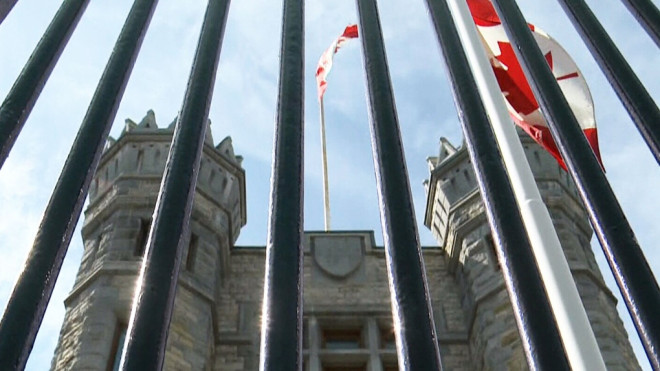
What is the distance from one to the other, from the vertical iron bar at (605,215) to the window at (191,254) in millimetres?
9440

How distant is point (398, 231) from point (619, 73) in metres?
1.57

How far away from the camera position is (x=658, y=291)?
115 inches

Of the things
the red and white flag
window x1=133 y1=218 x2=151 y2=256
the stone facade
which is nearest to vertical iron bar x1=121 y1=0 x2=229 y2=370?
the stone facade

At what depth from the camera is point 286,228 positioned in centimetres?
312

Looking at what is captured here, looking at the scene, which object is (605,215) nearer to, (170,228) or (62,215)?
(170,228)

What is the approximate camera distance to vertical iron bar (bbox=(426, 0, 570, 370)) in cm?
266

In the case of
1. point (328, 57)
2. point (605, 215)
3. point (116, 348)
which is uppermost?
point (328, 57)

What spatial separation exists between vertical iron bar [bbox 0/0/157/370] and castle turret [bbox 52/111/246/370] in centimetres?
712

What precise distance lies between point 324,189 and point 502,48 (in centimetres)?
948

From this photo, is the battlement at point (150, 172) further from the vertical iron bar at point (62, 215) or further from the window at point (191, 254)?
the vertical iron bar at point (62, 215)

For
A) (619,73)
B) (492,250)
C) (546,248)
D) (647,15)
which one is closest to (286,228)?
(546,248)

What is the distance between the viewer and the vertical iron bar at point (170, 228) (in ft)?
8.66

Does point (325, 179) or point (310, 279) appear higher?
point (325, 179)

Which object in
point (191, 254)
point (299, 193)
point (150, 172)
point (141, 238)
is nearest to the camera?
point (299, 193)
